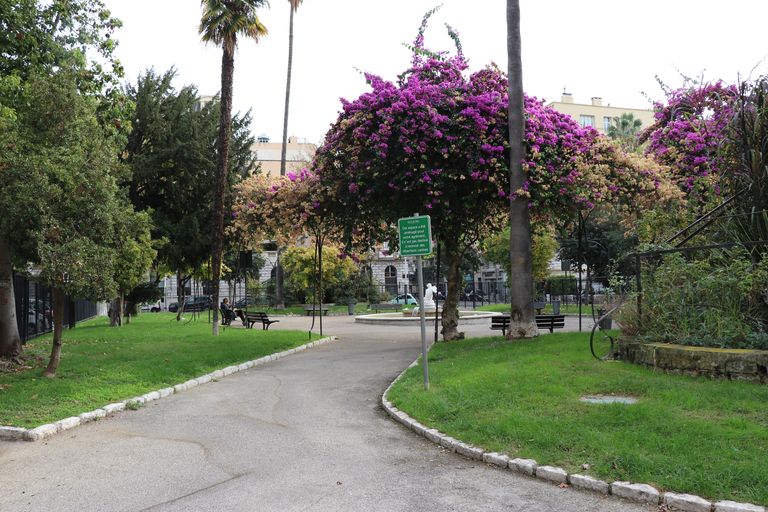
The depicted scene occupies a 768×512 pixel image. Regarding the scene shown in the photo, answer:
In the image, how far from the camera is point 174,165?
26734mm

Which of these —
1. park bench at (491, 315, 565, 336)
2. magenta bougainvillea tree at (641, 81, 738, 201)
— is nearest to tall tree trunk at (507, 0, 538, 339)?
park bench at (491, 315, 565, 336)

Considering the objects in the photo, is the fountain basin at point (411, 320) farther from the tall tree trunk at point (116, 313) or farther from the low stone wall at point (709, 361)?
the low stone wall at point (709, 361)

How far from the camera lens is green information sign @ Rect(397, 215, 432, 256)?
356 inches

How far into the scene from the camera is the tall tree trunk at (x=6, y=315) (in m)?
12.5

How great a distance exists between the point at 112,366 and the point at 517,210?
29.5 ft

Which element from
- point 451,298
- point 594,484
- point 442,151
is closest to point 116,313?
point 451,298

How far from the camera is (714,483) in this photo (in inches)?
180

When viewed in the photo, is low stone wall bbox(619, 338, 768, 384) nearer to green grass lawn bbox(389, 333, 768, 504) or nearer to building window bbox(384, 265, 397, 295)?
green grass lawn bbox(389, 333, 768, 504)

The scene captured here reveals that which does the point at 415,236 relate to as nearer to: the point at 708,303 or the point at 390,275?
the point at 708,303

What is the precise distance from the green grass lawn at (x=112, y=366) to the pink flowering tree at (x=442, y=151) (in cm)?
473

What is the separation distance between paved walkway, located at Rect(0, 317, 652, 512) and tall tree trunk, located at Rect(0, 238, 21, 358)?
5492 millimetres

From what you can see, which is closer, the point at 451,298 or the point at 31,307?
the point at 451,298

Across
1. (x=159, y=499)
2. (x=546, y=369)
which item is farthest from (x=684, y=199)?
(x=159, y=499)

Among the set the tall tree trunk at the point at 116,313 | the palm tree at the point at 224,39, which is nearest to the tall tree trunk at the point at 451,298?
the palm tree at the point at 224,39
